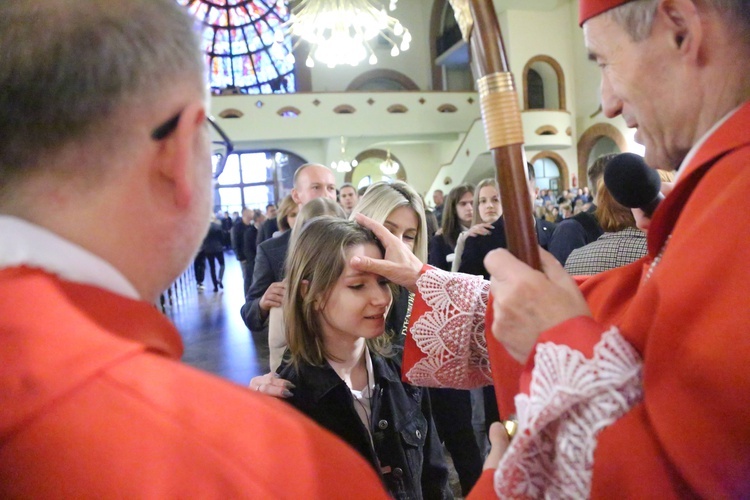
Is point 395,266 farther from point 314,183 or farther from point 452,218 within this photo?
point 452,218

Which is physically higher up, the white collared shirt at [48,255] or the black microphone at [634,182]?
the black microphone at [634,182]

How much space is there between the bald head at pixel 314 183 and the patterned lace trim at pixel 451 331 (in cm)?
217

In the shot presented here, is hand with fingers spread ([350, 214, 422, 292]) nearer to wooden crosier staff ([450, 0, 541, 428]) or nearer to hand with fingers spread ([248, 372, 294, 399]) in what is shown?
hand with fingers spread ([248, 372, 294, 399])

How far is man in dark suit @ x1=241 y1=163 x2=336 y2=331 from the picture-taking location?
2590mm

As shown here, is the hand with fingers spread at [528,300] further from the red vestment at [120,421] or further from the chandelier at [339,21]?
the chandelier at [339,21]

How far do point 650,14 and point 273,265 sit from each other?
254 centimetres

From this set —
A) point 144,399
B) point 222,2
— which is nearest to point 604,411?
point 144,399

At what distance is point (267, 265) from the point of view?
3.13m

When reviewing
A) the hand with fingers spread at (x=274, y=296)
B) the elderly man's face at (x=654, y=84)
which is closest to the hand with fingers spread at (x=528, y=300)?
the elderly man's face at (x=654, y=84)

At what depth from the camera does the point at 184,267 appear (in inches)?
26.4

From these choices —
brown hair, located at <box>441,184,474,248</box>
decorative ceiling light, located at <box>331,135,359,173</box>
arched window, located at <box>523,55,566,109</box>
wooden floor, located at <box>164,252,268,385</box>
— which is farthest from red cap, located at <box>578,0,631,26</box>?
arched window, located at <box>523,55,566,109</box>

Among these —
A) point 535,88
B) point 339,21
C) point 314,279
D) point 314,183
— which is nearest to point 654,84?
point 314,279

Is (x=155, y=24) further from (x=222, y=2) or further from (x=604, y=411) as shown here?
(x=222, y=2)

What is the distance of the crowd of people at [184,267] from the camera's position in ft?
1.50
